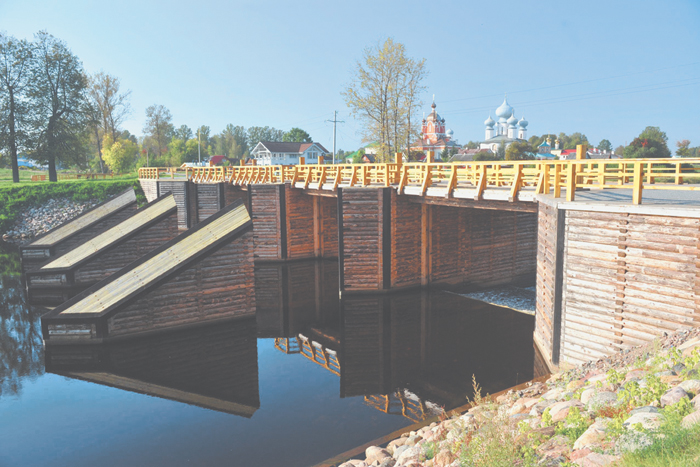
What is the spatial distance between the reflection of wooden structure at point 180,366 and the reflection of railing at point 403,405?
2946mm

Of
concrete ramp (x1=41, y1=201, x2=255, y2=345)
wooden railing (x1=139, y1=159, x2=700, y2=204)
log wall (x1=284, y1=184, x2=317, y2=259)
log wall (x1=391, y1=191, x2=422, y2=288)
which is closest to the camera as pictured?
wooden railing (x1=139, y1=159, x2=700, y2=204)

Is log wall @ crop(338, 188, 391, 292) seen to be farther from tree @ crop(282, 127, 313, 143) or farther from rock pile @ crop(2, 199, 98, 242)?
tree @ crop(282, 127, 313, 143)

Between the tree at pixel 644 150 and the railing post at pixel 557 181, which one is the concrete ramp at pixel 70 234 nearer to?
the railing post at pixel 557 181

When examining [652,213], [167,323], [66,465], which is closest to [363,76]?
[167,323]

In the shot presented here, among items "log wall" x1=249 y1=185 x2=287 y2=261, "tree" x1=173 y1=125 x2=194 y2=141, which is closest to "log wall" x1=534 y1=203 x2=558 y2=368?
"log wall" x1=249 y1=185 x2=287 y2=261

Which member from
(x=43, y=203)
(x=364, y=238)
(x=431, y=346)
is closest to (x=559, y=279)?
(x=431, y=346)

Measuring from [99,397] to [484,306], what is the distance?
1336 centimetres

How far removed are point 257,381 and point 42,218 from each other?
1502 inches

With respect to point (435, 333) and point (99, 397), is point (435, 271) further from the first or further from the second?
point (99, 397)

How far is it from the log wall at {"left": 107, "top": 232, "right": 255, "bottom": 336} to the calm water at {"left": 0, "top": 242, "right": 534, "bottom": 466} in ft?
1.50

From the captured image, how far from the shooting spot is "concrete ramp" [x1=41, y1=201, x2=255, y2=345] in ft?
46.5

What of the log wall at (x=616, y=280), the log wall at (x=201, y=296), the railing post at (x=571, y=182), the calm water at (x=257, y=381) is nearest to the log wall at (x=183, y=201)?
the calm water at (x=257, y=381)

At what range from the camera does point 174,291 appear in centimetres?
1505

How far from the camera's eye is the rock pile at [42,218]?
39156 mm
